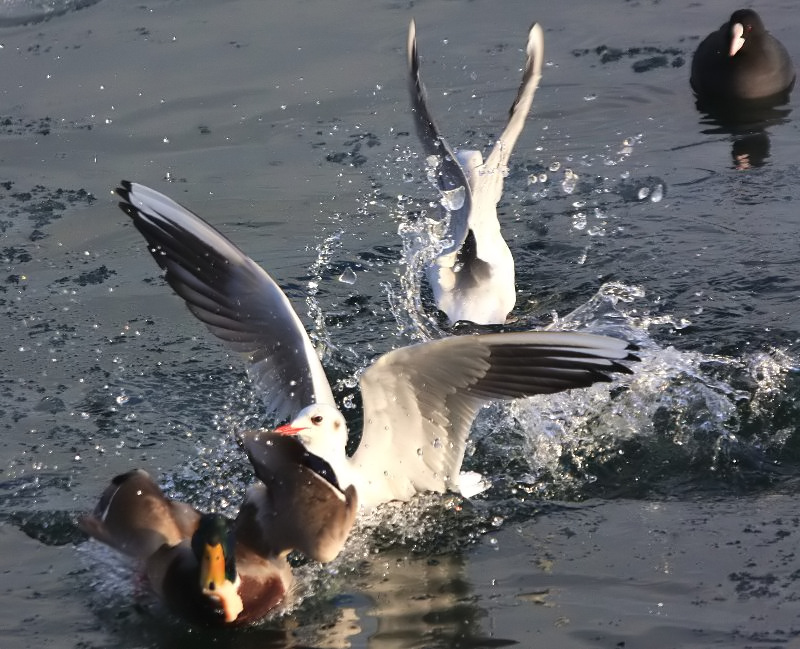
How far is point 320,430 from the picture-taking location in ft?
15.9

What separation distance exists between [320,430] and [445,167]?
2489 millimetres

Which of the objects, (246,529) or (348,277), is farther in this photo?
(348,277)

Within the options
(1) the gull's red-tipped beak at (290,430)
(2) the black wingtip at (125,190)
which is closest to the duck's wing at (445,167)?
(2) the black wingtip at (125,190)

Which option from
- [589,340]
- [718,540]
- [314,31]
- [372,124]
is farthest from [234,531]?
[314,31]

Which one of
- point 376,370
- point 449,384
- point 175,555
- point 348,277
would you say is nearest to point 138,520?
point 175,555

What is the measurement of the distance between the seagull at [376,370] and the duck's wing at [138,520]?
1.69 ft

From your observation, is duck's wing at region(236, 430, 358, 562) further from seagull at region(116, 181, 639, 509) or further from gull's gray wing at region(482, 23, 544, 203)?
gull's gray wing at region(482, 23, 544, 203)

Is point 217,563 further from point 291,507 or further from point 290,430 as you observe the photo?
point 290,430

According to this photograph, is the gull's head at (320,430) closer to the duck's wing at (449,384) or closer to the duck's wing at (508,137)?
the duck's wing at (449,384)

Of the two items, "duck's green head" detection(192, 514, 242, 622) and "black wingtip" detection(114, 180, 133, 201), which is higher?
"black wingtip" detection(114, 180, 133, 201)

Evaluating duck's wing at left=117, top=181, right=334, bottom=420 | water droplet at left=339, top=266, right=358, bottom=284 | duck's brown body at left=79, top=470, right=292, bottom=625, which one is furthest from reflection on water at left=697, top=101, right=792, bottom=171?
duck's brown body at left=79, top=470, right=292, bottom=625

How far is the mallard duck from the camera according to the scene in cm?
430

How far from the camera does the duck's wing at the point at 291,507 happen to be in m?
4.46

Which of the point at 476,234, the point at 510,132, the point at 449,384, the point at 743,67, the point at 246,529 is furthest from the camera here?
the point at 743,67
